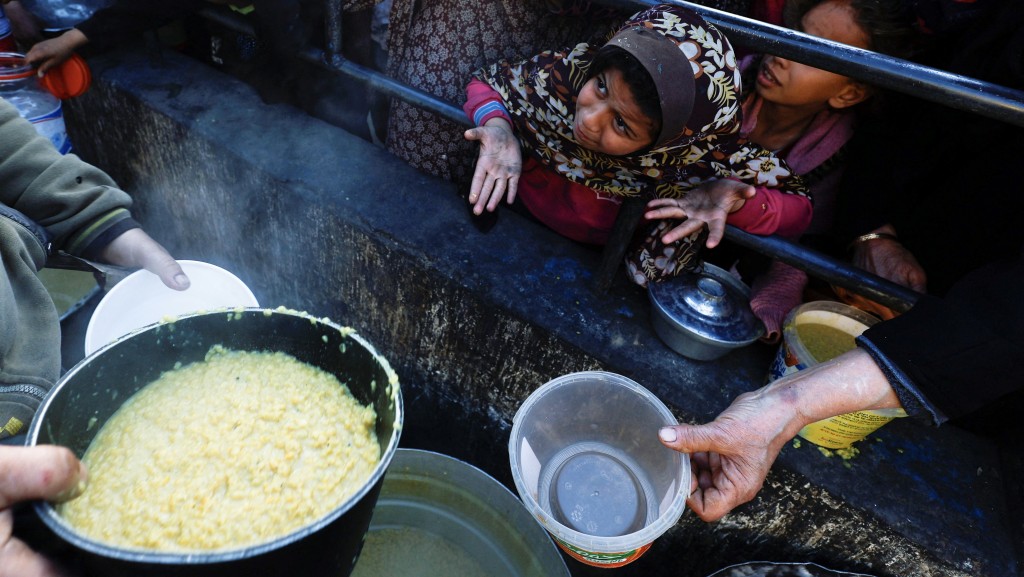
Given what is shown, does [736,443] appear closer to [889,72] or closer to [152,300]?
[889,72]

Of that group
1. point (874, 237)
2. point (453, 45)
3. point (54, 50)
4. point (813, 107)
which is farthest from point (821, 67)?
point (54, 50)

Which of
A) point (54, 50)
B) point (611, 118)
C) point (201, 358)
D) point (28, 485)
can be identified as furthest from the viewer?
point (54, 50)

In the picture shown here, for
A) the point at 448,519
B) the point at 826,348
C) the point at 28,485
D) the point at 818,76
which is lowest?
the point at 448,519

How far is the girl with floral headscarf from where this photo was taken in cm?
180

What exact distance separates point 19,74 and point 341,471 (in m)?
3.06

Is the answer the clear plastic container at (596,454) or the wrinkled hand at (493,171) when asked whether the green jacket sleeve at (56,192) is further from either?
the clear plastic container at (596,454)

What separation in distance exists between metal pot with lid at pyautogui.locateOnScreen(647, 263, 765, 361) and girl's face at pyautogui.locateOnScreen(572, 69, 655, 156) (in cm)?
59

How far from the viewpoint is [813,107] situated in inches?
91.7

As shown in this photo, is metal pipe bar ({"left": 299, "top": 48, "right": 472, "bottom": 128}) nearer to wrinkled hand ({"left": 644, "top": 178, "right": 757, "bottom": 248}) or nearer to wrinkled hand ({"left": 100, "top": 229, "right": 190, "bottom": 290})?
wrinkled hand ({"left": 644, "top": 178, "right": 757, "bottom": 248})

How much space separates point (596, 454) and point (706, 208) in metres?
1.06

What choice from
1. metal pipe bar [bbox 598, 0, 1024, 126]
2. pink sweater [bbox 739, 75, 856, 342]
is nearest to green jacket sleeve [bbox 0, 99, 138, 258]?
metal pipe bar [bbox 598, 0, 1024, 126]

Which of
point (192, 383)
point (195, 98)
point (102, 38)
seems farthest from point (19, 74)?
point (192, 383)

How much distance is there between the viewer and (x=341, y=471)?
4.17 feet

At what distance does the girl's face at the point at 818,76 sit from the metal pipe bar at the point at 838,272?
0.73 m
